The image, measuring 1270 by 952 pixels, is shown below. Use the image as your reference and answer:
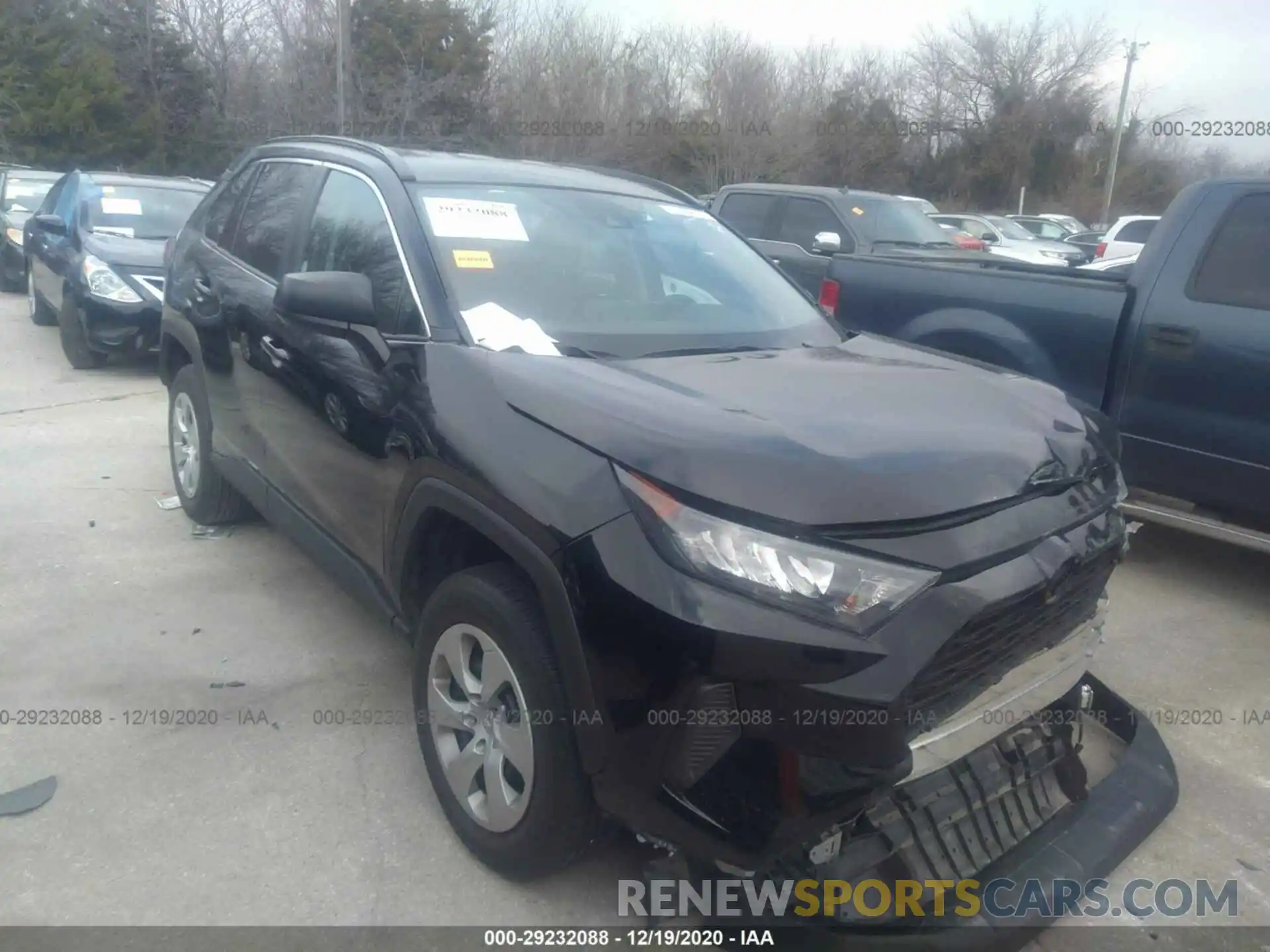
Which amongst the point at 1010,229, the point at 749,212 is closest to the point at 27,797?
the point at 749,212

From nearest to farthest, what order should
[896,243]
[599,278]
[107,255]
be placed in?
[599,278]
[107,255]
[896,243]

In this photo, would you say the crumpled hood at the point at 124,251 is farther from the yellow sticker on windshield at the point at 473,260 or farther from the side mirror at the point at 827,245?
the yellow sticker on windshield at the point at 473,260

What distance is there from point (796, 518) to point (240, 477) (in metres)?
3.10

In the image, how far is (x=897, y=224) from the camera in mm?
9656

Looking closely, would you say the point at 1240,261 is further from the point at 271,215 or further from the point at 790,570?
the point at 271,215

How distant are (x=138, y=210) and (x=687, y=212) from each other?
7448mm

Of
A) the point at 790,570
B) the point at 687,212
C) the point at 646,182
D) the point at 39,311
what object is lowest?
the point at 39,311

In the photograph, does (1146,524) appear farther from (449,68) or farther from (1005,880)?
(449,68)

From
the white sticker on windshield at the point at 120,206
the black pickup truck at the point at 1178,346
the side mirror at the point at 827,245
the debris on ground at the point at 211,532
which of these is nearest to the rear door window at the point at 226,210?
the debris on ground at the point at 211,532

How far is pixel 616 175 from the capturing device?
4.26 metres

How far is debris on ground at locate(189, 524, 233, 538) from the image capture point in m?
5.23

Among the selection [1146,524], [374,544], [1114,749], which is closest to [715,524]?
[374,544]

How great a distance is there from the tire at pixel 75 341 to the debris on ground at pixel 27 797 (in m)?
6.69

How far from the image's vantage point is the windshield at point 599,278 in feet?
10.2
